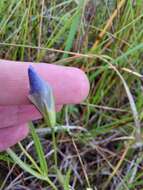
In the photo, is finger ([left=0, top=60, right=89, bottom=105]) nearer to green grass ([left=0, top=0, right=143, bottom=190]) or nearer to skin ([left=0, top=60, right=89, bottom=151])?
skin ([left=0, top=60, right=89, bottom=151])

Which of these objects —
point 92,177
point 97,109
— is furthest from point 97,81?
point 92,177

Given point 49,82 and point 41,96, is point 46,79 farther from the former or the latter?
point 41,96

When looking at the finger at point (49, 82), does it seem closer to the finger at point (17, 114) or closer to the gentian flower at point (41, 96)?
the finger at point (17, 114)

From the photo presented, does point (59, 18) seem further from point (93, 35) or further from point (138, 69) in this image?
point (138, 69)

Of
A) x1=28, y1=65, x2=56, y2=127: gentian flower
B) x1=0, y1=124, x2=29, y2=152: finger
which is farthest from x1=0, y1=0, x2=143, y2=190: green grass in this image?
x1=28, y1=65, x2=56, y2=127: gentian flower

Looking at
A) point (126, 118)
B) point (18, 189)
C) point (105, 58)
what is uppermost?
point (105, 58)

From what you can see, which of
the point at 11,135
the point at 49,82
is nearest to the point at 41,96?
the point at 49,82
